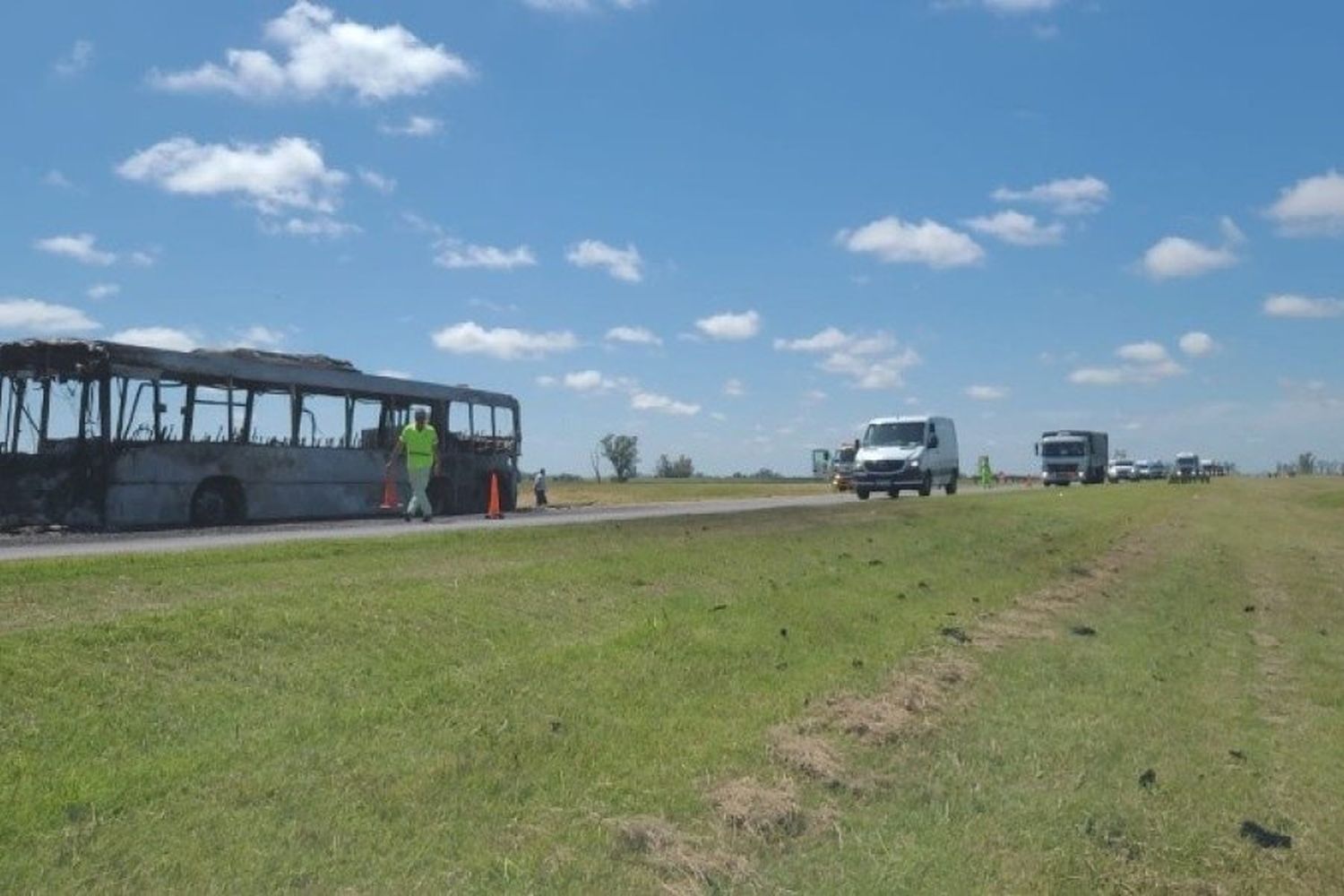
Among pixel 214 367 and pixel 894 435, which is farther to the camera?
pixel 894 435

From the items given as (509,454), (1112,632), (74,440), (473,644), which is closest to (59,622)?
(473,644)

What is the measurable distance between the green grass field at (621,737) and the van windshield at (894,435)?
2844cm

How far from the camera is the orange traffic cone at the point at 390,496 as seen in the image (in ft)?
91.0

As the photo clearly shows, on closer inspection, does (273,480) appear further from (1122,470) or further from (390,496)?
(1122,470)

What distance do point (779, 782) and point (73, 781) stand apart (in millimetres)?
3436

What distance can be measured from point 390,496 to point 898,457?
1900 centimetres

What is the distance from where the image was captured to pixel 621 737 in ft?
23.6

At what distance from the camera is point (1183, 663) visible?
11125mm

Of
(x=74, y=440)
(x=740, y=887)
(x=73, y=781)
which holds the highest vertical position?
(x=74, y=440)

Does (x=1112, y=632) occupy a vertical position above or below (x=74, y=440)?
below

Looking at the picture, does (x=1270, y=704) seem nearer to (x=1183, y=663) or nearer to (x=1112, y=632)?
(x=1183, y=663)

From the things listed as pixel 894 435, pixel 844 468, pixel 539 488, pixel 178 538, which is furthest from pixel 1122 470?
pixel 178 538

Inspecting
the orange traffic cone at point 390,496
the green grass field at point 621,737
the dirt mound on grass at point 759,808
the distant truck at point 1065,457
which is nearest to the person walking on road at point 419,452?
the orange traffic cone at point 390,496

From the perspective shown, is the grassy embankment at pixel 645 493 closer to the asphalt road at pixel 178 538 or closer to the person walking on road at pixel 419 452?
the person walking on road at pixel 419 452
